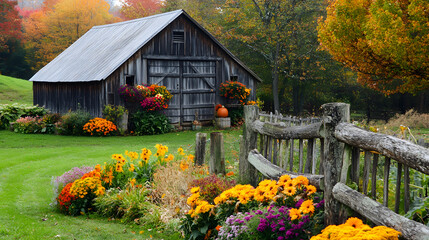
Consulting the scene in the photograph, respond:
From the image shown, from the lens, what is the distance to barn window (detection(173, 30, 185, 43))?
21094 millimetres

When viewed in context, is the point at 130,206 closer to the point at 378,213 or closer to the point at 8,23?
the point at 378,213

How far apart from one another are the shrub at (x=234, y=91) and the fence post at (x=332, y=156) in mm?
17488

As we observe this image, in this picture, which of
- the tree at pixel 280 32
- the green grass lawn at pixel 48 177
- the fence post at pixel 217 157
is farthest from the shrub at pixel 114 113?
the fence post at pixel 217 157

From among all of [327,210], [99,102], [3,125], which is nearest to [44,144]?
[99,102]

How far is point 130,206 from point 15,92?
3252 centimetres

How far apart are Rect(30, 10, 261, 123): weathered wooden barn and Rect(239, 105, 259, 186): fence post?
12313mm

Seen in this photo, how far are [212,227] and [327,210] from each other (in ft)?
5.58

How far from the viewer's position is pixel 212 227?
5.66 metres

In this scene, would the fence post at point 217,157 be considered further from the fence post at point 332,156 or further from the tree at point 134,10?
the tree at point 134,10

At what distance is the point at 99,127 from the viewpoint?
18844 mm

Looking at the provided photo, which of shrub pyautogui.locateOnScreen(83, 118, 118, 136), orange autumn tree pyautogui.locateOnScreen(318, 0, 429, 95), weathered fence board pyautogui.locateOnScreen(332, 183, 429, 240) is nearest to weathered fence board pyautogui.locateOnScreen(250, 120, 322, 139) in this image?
weathered fence board pyautogui.locateOnScreen(332, 183, 429, 240)

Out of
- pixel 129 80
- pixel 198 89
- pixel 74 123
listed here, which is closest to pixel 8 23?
pixel 129 80

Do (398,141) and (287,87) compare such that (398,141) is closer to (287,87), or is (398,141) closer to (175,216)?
(175,216)

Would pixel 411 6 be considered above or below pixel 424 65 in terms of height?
above
